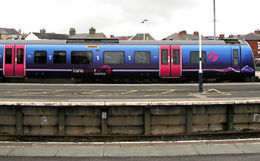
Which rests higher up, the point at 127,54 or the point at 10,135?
the point at 127,54

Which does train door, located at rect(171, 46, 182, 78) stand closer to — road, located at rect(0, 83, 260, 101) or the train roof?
the train roof

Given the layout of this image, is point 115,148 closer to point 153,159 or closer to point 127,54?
point 153,159

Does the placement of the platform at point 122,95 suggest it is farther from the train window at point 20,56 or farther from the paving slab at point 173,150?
the train window at point 20,56

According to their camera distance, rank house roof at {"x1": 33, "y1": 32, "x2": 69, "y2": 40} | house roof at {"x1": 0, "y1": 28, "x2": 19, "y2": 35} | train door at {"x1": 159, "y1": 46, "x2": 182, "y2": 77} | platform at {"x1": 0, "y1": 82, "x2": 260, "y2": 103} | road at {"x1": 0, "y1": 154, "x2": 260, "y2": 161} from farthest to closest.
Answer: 1. house roof at {"x1": 0, "y1": 28, "x2": 19, "y2": 35}
2. house roof at {"x1": 33, "y1": 32, "x2": 69, "y2": 40}
3. train door at {"x1": 159, "y1": 46, "x2": 182, "y2": 77}
4. platform at {"x1": 0, "y1": 82, "x2": 260, "y2": 103}
5. road at {"x1": 0, "y1": 154, "x2": 260, "y2": 161}

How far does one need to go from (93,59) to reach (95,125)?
9.84 metres

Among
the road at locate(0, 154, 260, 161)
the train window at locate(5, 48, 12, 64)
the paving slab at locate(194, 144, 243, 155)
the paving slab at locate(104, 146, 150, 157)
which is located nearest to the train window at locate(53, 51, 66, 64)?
the train window at locate(5, 48, 12, 64)

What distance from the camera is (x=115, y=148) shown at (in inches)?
413

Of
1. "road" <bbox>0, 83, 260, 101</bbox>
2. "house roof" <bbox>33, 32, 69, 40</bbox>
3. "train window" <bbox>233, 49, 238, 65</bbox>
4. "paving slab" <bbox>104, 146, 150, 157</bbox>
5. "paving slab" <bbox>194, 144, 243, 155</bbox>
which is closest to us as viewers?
"paving slab" <bbox>104, 146, 150, 157</bbox>

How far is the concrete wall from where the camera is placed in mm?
11484

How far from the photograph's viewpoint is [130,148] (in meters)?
10.5

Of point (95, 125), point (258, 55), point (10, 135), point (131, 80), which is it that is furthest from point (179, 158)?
point (258, 55)

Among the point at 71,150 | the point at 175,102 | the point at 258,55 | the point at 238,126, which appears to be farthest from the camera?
the point at 258,55

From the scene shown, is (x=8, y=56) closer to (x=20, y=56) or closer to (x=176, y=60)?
(x=20, y=56)

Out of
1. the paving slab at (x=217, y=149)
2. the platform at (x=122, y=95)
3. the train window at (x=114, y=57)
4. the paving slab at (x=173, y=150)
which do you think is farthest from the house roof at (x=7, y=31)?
the paving slab at (x=217, y=149)
